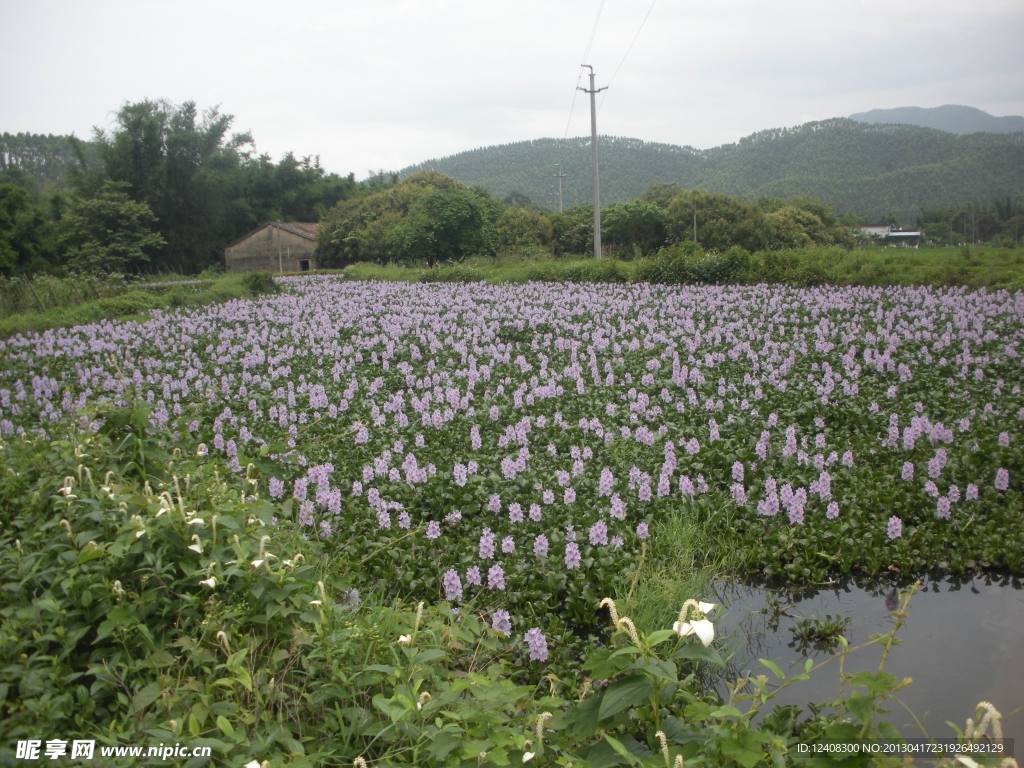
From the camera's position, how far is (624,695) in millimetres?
1864

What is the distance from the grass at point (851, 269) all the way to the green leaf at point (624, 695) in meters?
14.7

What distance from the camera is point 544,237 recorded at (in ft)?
118

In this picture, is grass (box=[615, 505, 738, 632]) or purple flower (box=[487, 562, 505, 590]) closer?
grass (box=[615, 505, 738, 632])

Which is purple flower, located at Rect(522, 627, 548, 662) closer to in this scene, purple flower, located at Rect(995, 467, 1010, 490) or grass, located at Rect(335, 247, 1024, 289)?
purple flower, located at Rect(995, 467, 1010, 490)

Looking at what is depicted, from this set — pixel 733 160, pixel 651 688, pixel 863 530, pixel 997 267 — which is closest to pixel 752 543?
pixel 863 530

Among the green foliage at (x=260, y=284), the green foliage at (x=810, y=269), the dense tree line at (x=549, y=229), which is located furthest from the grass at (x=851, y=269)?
the dense tree line at (x=549, y=229)

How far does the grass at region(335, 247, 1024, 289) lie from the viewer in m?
14.8

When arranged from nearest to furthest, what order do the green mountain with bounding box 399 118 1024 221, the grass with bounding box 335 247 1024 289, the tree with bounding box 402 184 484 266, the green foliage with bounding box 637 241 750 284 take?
the grass with bounding box 335 247 1024 289
the green foliage with bounding box 637 241 750 284
the tree with bounding box 402 184 484 266
the green mountain with bounding box 399 118 1024 221

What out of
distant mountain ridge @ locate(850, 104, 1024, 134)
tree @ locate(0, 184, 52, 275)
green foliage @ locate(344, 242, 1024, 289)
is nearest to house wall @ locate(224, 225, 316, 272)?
tree @ locate(0, 184, 52, 275)

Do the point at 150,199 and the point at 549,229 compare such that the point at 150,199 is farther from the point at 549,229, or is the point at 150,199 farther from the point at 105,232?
the point at 549,229

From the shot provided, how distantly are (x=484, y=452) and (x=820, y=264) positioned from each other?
544 inches

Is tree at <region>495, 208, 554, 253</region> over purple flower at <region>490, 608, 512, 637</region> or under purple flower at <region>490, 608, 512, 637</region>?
over

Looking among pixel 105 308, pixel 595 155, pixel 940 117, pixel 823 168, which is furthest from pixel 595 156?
pixel 940 117

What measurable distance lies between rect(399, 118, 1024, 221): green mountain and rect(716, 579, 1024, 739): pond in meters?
58.8
